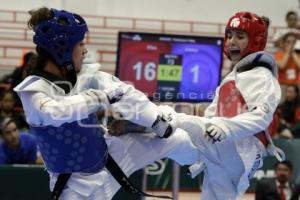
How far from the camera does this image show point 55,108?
387 centimetres

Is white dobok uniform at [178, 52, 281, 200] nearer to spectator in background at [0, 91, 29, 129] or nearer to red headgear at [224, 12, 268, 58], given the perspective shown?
red headgear at [224, 12, 268, 58]

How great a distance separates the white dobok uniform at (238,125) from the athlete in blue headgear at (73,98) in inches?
15.0

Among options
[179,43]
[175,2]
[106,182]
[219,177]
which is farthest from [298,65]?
[106,182]

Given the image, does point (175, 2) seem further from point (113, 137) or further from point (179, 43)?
point (113, 137)

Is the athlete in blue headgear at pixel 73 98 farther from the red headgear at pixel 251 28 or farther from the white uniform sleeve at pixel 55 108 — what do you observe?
the red headgear at pixel 251 28

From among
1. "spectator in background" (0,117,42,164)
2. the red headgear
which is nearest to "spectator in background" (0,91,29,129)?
"spectator in background" (0,117,42,164)

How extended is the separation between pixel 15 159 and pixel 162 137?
11.4 ft

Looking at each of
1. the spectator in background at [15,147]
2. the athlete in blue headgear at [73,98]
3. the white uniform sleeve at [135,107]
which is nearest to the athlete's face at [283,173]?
the spectator in background at [15,147]

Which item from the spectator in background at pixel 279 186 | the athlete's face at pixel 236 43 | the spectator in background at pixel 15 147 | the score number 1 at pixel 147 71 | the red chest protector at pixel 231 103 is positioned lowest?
the spectator in background at pixel 279 186

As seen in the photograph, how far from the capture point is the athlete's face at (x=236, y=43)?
15.8 feet

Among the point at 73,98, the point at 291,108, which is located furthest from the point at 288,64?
the point at 73,98

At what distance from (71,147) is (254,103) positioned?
1176 millimetres

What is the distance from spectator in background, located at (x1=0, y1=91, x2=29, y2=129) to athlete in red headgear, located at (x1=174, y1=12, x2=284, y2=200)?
155 inches

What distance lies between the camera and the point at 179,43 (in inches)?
285
